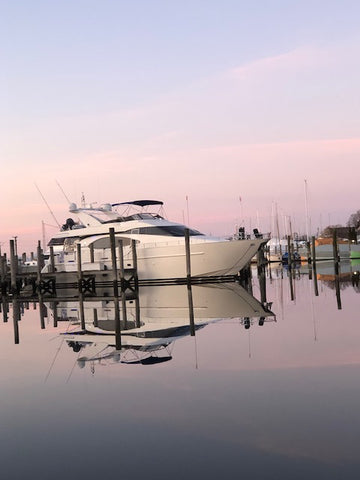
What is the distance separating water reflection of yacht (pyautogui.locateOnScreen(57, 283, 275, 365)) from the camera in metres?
15.2

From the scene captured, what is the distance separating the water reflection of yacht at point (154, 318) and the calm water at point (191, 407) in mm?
203

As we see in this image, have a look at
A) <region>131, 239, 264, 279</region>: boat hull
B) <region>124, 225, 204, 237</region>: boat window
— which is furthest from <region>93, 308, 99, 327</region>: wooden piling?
<region>124, 225, 204, 237</region>: boat window

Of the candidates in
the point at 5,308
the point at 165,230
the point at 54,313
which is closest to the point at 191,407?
the point at 54,313

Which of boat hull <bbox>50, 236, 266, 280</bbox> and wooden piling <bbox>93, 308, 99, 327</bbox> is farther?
boat hull <bbox>50, 236, 266, 280</bbox>

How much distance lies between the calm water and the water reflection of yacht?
8.0 inches

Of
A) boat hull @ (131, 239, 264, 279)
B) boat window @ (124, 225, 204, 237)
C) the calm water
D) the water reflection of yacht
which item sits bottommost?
the water reflection of yacht

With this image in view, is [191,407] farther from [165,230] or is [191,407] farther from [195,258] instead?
[165,230]

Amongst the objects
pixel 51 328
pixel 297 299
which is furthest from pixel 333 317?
pixel 51 328

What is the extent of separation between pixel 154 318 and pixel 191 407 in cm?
1318

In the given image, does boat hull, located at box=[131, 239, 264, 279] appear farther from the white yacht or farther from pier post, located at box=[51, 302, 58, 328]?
pier post, located at box=[51, 302, 58, 328]

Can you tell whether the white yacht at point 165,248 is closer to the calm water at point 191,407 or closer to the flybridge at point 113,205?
the flybridge at point 113,205

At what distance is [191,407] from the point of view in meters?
9.30

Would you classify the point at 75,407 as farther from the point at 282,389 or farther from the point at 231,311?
the point at 231,311

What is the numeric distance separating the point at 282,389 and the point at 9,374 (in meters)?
6.21
